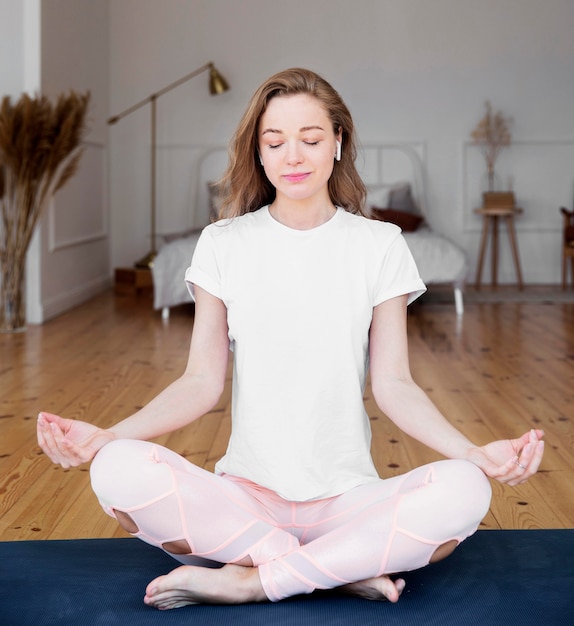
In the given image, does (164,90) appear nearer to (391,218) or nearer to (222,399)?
(391,218)

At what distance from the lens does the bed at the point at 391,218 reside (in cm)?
564

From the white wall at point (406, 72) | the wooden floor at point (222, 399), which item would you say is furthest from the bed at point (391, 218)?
the wooden floor at point (222, 399)

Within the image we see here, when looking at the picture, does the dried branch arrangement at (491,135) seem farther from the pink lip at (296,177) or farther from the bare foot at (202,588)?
the bare foot at (202,588)

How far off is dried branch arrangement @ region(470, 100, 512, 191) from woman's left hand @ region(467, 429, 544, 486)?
6.25m

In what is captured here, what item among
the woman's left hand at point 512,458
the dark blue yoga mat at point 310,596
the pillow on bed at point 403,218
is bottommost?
the dark blue yoga mat at point 310,596

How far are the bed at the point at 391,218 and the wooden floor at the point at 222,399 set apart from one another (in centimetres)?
23

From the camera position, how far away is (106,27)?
7.45 metres

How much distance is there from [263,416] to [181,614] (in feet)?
1.18

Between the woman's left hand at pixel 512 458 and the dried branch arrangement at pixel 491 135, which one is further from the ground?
the dried branch arrangement at pixel 491 135

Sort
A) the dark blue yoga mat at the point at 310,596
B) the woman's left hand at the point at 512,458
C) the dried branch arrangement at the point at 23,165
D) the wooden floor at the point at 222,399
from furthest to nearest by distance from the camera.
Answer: the dried branch arrangement at the point at 23,165
the wooden floor at the point at 222,399
the dark blue yoga mat at the point at 310,596
the woman's left hand at the point at 512,458

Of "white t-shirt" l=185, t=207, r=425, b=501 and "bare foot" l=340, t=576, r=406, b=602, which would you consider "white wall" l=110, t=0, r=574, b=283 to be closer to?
"white t-shirt" l=185, t=207, r=425, b=501

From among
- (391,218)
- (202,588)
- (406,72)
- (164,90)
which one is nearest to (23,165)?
(164,90)

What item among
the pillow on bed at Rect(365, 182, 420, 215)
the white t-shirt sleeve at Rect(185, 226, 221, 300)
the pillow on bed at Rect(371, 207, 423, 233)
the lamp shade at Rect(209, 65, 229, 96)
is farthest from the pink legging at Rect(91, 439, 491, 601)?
the lamp shade at Rect(209, 65, 229, 96)

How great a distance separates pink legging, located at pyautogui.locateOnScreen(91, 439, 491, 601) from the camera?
1.48 meters
